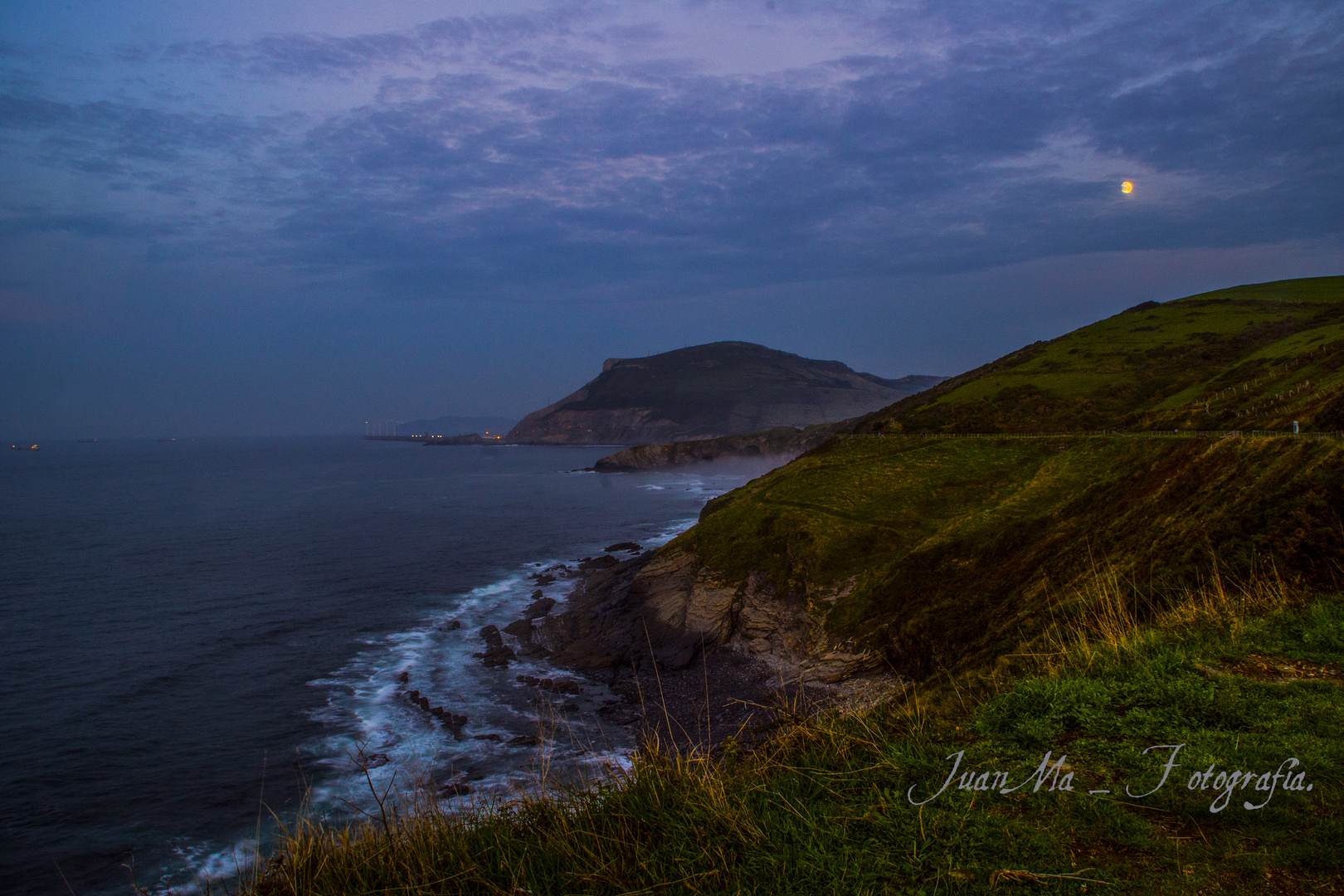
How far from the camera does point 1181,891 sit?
4.24 meters

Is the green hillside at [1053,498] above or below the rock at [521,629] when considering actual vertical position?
above

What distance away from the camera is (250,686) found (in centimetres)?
3147

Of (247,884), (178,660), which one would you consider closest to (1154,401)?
(247,884)

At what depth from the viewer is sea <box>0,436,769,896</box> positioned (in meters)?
20.0

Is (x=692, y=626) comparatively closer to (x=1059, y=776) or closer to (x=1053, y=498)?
(x=1053, y=498)

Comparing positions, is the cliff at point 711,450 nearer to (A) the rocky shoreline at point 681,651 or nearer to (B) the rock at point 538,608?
(B) the rock at point 538,608

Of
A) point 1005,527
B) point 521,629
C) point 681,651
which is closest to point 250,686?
point 521,629

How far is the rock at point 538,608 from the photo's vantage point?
41.1 meters

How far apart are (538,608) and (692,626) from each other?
12.9 m

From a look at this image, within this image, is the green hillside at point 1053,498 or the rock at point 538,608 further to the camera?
the rock at point 538,608

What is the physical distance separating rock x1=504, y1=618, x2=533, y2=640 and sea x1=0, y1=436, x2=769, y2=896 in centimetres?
228
